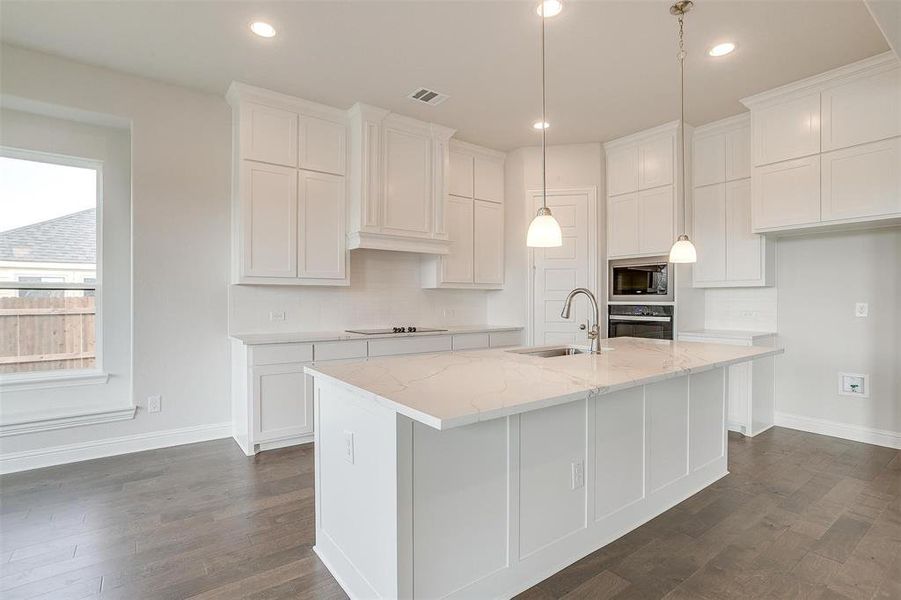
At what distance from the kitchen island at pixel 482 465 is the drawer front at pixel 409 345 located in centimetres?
152

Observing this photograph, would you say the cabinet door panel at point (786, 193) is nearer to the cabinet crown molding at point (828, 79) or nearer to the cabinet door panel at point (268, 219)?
the cabinet crown molding at point (828, 79)

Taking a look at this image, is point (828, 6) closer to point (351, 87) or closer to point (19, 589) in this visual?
point (351, 87)

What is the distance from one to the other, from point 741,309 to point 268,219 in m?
4.31

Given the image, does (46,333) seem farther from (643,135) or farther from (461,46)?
(643,135)

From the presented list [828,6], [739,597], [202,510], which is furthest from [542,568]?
[828,6]

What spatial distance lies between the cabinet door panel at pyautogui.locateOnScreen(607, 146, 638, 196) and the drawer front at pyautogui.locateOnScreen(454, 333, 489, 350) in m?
2.05

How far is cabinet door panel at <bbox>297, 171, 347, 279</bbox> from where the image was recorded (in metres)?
3.73

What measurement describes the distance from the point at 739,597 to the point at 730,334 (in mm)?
2621

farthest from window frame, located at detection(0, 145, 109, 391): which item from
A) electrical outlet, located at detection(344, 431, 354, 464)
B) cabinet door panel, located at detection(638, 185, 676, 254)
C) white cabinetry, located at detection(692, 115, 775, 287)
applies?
white cabinetry, located at detection(692, 115, 775, 287)

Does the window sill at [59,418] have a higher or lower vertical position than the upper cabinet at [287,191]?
lower

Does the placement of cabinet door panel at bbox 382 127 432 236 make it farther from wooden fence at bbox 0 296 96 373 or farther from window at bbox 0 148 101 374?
wooden fence at bbox 0 296 96 373

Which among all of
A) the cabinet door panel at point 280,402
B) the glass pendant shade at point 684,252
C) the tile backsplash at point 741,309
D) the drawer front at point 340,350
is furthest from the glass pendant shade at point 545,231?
the tile backsplash at point 741,309

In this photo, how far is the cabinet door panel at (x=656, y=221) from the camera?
14.0 feet

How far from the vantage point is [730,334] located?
12.7 ft
